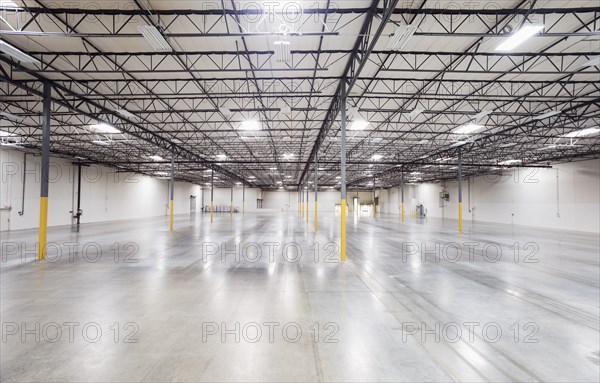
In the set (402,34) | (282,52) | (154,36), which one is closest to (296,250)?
(282,52)

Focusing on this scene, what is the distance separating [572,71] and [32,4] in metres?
16.3

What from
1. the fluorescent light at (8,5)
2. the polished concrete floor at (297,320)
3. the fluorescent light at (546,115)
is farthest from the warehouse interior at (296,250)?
the fluorescent light at (546,115)

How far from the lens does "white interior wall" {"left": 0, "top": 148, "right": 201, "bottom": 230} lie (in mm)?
19484

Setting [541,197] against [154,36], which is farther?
[541,197]

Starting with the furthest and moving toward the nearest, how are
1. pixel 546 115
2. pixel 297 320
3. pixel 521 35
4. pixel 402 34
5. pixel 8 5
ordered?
pixel 546 115
pixel 8 5
pixel 402 34
pixel 521 35
pixel 297 320

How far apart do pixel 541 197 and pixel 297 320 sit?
30.8 m

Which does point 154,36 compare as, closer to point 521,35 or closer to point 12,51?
point 12,51

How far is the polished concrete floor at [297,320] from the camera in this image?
139 inches

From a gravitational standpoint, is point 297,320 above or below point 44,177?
below

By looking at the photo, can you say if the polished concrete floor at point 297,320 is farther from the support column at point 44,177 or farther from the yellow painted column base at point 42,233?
the support column at point 44,177

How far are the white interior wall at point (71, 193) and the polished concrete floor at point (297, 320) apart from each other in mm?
14175

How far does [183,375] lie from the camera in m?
3.35

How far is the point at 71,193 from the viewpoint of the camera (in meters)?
24.8

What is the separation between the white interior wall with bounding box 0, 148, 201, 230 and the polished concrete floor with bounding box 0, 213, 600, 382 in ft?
46.5
